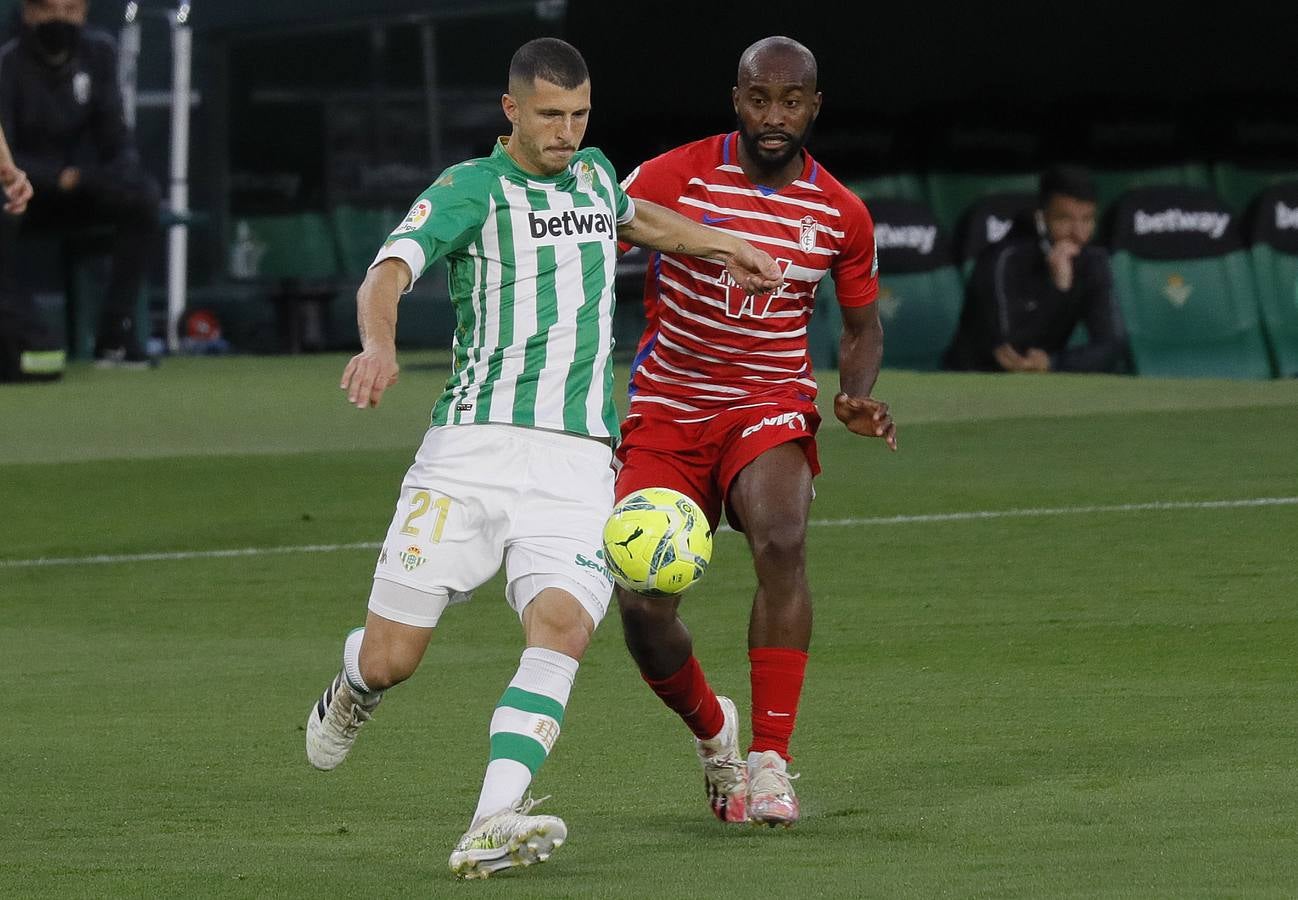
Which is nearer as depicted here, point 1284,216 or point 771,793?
point 771,793

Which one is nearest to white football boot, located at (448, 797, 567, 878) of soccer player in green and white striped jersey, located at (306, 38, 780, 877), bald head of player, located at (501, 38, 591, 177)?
soccer player in green and white striped jersey, located at (306, 38, 780, 877)

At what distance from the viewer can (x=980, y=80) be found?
2189 centimetres

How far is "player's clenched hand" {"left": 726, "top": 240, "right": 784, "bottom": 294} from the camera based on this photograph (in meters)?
6.38

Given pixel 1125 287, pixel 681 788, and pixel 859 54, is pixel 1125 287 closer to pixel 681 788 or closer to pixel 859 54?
pixel 859 54

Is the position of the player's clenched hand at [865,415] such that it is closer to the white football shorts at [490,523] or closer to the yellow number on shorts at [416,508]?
the white football shorts at [490,523]

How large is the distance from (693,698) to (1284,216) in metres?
15.1

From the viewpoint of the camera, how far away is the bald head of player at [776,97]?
22.5ft

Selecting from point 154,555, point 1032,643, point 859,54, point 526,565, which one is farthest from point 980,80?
point 526,565

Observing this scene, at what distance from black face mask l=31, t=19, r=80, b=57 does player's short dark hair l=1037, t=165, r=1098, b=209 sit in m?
7.76

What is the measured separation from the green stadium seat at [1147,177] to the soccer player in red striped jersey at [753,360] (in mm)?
14321

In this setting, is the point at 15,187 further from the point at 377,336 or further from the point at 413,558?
the point at 377,336

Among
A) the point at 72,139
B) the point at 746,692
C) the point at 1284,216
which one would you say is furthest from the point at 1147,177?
the point at 746,692

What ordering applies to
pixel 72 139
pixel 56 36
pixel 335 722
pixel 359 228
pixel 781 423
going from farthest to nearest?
pixel 359 228
pixel 72 139
pixel 56 36
pixel 781 423
pixel 335 722

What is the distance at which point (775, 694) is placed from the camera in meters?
6.36
